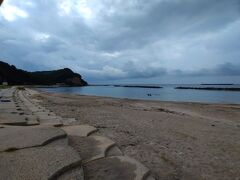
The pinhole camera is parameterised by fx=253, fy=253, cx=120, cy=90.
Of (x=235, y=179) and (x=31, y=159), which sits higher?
(x=31, y=159)

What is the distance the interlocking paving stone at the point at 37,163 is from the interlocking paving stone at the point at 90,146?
399 mm

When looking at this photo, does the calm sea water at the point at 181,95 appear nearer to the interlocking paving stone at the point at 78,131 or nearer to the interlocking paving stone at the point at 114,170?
the interlocking paving stone at the point at 78,131

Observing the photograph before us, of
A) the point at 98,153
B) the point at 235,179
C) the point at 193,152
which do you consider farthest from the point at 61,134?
the point at 235,179

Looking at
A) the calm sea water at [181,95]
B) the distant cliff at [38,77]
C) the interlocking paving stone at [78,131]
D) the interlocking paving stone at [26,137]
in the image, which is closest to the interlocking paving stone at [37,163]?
the interlocking paving stone at [26,137]

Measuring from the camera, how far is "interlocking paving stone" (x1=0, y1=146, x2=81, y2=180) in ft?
11.2

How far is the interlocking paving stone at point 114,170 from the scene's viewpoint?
13.0 ft

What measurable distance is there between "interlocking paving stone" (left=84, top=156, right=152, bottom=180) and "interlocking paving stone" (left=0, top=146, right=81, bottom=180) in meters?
0.29

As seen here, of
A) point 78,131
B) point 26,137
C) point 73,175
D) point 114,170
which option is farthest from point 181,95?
point 73,175

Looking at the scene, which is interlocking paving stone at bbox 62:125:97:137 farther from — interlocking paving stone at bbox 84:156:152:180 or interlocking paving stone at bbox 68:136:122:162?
interlocking paving stone at bbox 84:156:152:180

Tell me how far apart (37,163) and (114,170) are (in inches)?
48.5

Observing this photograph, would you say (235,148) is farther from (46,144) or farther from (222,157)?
(46,144)

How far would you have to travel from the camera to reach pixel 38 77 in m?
162

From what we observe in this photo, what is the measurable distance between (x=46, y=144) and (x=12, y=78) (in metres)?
126

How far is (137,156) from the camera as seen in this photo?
209 inches
